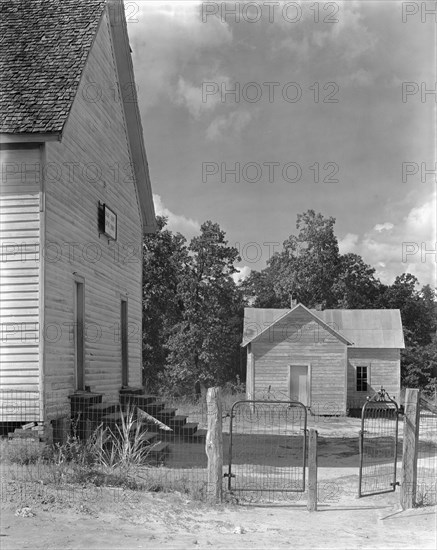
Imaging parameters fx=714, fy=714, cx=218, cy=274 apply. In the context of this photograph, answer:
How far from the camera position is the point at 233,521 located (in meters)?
8.99

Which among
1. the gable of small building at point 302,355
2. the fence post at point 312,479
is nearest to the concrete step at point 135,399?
the fence post at point 312,479

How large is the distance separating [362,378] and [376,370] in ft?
2.92

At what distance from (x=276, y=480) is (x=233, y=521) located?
3.55 meters

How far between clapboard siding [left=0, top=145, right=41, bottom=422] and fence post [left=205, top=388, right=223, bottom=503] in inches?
143

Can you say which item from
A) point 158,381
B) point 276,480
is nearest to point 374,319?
point 158,381

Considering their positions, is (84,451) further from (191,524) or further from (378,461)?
(378,461)

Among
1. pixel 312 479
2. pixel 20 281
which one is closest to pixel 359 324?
pixel 20 281

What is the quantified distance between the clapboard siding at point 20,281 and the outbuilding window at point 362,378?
29.4m

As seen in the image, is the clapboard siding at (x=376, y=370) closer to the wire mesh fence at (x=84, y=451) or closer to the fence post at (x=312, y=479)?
the wire mesh fence at (x=84, y=451)

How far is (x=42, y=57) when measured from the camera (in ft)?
45.8

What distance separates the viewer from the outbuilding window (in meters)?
39.2

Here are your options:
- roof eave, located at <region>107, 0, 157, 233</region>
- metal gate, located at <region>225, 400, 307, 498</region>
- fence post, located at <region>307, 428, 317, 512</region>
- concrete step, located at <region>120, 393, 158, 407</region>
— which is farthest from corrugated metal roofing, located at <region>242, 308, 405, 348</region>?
fence post, located at <region>307, 428, 317, 512</region>

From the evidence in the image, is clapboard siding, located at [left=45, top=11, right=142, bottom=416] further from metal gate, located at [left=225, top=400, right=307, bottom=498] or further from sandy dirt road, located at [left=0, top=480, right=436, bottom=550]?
sandy dirt road, located at [left=0, top=480, right=436, bottom=550]

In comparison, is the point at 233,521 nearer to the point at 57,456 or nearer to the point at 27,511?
the point at 27,511
